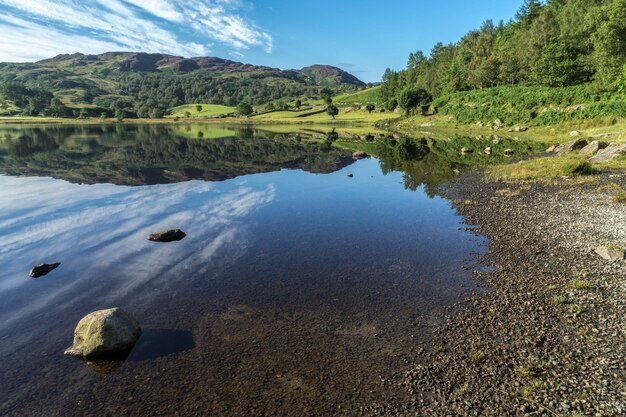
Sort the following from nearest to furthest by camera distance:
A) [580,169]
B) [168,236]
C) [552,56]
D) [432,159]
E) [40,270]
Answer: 1. [40,270]
2. [168,236]
3. [580,169]
4. [432,159]
5. [552,56]

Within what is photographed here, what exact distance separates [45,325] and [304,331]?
1367cm

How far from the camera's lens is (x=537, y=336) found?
16156mm

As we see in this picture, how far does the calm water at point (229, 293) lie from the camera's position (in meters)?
14.0

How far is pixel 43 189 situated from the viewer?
49.9 meters

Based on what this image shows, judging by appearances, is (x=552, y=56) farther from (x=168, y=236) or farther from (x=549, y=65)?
(x=168, y=236)

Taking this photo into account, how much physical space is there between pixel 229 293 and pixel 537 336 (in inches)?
640

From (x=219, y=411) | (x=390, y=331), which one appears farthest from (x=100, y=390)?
(x=390, y=331)

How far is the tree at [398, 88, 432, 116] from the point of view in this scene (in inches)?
6565

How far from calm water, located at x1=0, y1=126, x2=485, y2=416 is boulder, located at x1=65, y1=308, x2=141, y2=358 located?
567mm

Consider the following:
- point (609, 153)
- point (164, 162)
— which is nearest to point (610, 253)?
point (609, 153)

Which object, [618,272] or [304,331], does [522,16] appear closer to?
[618,272]

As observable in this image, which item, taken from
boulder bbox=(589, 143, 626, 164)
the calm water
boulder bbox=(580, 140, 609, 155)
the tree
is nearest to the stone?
the calm water

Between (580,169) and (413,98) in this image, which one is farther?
(413,98)

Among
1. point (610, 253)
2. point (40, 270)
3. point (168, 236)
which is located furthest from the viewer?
point (168, 236)
